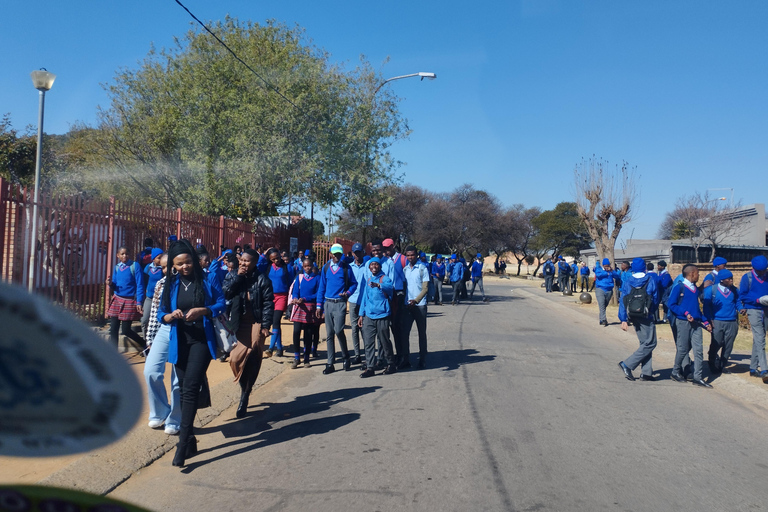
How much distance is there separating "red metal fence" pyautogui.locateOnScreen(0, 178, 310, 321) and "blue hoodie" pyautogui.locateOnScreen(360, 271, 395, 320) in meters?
4.06

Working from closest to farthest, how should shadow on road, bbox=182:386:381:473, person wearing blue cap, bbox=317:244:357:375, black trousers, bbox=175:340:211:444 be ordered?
1. black trousers, bbox=175:340:211:444
2. shadow on road, bbox=182:386:381:473
3. person wearing blue cap, bbox=317:244:357:375

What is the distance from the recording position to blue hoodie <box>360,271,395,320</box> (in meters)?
8.13

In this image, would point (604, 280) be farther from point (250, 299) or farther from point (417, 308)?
point (250, 299)

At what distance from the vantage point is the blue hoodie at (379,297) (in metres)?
8.13

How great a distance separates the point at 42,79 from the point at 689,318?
11.6 m

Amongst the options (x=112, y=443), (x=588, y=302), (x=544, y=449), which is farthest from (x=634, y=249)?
(x=112, y=443)

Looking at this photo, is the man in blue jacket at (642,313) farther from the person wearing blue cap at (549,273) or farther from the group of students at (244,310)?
the person wearing blue cap at (549,273)

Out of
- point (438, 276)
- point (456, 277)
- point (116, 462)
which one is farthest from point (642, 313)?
point (438, 276)

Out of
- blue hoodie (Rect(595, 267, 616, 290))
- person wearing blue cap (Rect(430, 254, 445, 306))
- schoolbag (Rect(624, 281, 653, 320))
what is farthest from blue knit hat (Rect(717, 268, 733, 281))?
person wearing blue cap (Rect(430, 254, 445, 306))

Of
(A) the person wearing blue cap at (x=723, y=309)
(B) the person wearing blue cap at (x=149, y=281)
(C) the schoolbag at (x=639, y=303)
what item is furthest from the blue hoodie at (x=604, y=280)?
(B) the person wearing blue cap at (x=149, y=281)

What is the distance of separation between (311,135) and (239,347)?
12641 millimetres

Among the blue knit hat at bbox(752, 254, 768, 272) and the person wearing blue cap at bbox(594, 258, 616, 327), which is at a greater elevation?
the blue knit hat at bbox(752, 254, 768, 272)

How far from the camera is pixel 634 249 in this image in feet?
166

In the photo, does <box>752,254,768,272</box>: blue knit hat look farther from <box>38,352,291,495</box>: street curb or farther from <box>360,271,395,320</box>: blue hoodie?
<box>38,352,291,495</box>: street curb
